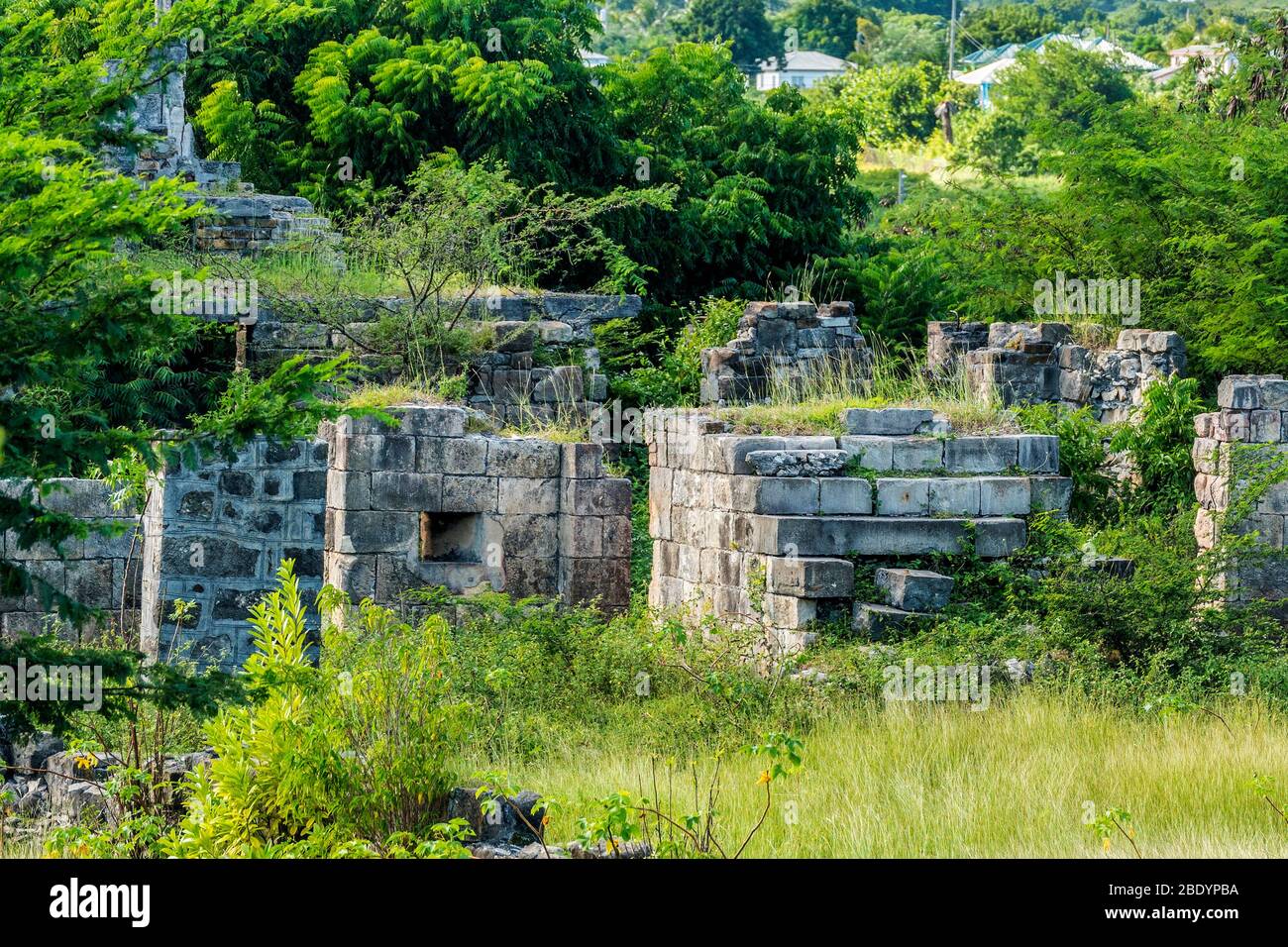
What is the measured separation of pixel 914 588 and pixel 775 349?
6.88m

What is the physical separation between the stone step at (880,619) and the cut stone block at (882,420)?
4.67 feet

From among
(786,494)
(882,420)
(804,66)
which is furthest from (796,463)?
(804,66)

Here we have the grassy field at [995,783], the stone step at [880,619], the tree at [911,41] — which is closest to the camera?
the grassy field at [995,783]

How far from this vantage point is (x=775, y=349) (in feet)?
59.6

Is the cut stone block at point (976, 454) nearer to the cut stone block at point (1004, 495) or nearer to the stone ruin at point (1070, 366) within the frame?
the cut stone block at point (1004, 495)

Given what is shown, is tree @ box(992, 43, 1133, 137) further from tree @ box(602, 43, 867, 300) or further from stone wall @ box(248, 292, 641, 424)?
stone wall @ box(248, 292, 641, 424)

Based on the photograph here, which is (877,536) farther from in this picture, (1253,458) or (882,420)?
(1253,458)

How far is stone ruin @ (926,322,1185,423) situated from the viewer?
16172 mm

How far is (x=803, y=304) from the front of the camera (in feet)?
61.0

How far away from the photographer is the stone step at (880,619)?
1156cm

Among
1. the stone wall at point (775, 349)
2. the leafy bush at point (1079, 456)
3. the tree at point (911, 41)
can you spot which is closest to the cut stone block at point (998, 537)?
the leafy bush at point (1079, 456)

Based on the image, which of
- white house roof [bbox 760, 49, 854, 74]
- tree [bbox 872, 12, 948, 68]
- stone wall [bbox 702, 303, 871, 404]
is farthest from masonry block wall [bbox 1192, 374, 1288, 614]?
white house roof [bbox 760, 49, 854, 74]

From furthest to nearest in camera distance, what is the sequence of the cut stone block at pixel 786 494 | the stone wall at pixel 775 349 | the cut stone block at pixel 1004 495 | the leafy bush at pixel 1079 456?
the stone wall at pixel 775 349 → the leafy bush at pixel 1079 456 → the cut stone block at pixel 1004 495 → the cut stone block at pixel 786 494

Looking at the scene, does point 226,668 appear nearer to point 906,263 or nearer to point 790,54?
point 906,263
